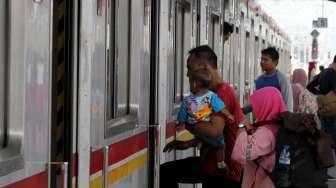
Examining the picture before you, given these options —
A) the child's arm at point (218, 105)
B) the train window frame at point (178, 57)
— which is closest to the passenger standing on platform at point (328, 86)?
the train window frame at point (178, 57)

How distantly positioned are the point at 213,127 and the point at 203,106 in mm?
140

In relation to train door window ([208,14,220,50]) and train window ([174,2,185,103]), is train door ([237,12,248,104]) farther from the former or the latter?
train window ([174,2,185,103])

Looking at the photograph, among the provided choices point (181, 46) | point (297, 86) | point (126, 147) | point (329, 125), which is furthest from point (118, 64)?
point (329, 125)

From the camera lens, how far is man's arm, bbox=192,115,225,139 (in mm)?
4094

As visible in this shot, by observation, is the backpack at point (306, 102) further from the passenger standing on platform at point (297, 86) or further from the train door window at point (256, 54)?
the train door window at point (256, 54)

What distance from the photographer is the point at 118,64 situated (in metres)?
3.54

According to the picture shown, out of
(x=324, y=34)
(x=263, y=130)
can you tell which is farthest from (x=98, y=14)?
(x=324, y=34)

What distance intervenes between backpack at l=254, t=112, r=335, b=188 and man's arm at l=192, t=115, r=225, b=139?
→ 17.5 inches

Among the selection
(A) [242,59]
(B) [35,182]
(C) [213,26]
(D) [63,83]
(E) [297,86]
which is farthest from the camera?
(A) [242,59]

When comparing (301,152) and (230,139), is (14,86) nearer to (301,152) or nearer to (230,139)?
(301,152)

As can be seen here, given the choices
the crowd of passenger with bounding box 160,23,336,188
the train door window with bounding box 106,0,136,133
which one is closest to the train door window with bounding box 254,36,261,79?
the crowd of passenger with bounding box 160,23,336,188

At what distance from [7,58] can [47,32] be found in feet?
0.97

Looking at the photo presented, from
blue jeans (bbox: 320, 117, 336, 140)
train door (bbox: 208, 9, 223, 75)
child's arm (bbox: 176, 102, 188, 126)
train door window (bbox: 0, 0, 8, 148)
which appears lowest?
blue jeans (bbox: 320, 117, 336, 140)

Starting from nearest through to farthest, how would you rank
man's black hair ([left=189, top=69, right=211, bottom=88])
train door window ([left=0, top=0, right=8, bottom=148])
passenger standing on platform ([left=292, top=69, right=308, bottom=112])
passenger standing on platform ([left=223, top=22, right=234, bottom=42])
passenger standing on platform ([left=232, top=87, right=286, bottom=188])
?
train door window ([left=0, top=0, right=8, bottom=148]) < passenger standing on platform ([left=232, top=87, right=286, bottom=188]) < man's black hair ([left=189, top=69, right=211, bottom=88]) < passenger standing on platform ([left=223, top=22, right=234, bottom=42]) < passenger standing on platform ([left=292, top=69, right=308, bottom=112])
